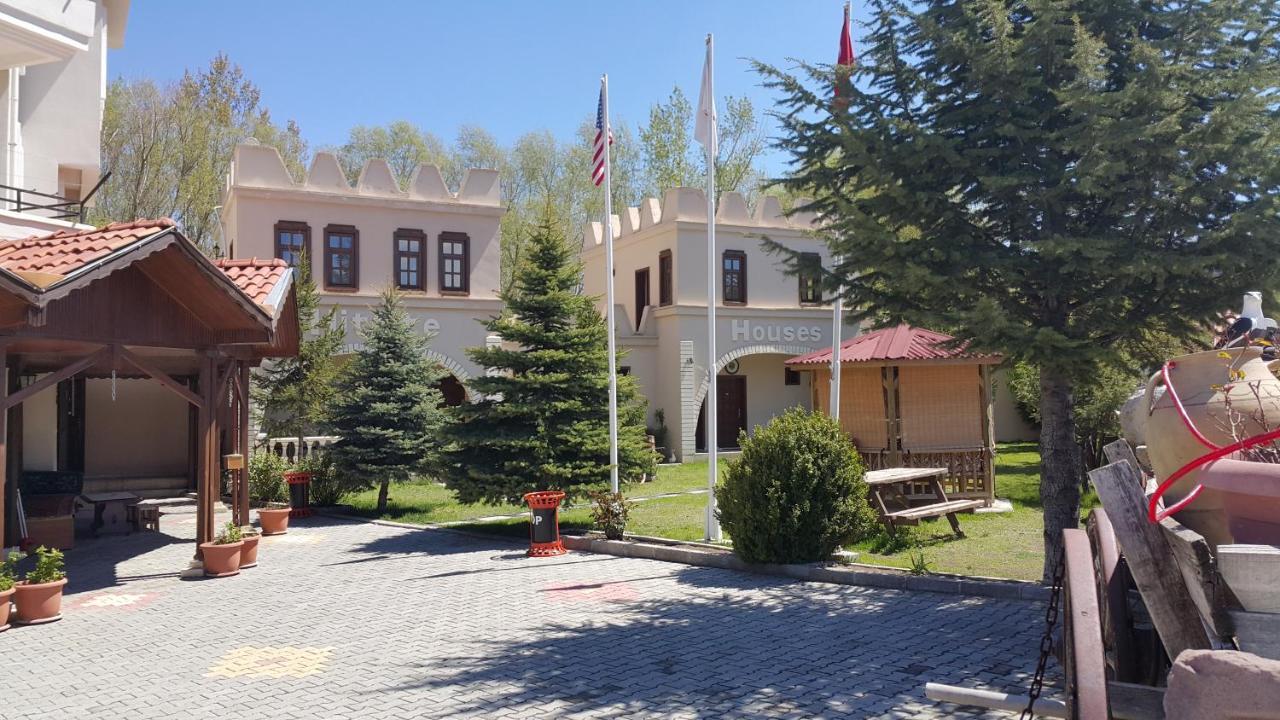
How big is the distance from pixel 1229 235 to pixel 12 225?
14964mm

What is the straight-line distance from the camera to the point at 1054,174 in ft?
24.4

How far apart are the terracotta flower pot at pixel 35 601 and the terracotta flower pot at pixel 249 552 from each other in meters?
2.80

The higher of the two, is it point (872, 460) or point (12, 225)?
point (12, 225)

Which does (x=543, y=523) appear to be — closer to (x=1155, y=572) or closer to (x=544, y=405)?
(x=544, y=405)

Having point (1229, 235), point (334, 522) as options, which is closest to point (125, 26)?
point (334, 522)

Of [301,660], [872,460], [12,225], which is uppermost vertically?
[12,225]

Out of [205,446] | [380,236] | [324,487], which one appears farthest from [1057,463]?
[380,236]

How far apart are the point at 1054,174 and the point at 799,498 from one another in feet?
15.9

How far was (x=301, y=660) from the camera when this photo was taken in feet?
24.5

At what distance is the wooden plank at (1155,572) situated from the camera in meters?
2.73

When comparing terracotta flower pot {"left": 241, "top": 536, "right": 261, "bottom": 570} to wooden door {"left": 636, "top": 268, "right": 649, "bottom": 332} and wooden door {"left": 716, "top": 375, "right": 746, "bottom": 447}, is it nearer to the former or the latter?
wooden door {"left": 636, "top": 268, "right": 649, "bottom": 332}

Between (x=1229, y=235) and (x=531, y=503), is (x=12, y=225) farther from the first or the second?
(x=1229, y=235)

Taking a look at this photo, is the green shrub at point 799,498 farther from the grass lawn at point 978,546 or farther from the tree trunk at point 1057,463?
the tree trunk at point 1057,463

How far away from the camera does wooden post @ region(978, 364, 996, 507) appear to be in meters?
16.1
